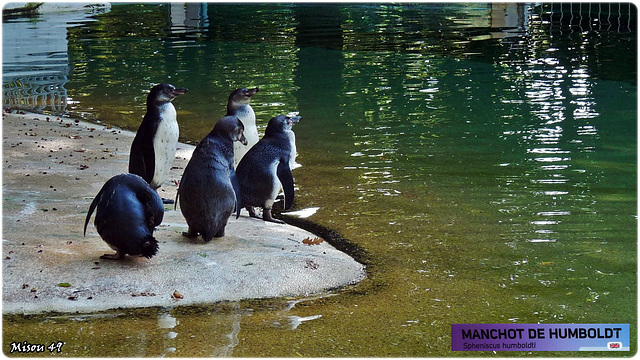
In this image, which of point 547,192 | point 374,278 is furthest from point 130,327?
point 547,192

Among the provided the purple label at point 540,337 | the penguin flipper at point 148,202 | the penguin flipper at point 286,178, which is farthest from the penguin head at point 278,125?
the purple label at point 540,337

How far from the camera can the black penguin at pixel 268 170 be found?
18.9ft

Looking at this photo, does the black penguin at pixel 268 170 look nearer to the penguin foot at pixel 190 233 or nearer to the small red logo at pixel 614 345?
the penguin foot at pixel 190 233

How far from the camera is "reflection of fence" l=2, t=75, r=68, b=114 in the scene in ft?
36.4

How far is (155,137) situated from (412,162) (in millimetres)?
2761

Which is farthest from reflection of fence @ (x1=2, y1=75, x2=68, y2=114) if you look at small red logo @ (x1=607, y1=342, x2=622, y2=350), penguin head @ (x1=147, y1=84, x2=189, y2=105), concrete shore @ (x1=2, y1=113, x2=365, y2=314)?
small red logo @ (x1=607, y1=342, x2=622, y2=350)

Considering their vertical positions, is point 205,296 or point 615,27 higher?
point 615,27

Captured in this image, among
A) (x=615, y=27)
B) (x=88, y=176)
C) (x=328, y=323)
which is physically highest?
(x=615, y=27)

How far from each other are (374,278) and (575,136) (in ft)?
15.9

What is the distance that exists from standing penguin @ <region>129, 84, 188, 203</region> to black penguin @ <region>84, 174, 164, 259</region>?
4.98ft

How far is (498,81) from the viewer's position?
41.7 feet

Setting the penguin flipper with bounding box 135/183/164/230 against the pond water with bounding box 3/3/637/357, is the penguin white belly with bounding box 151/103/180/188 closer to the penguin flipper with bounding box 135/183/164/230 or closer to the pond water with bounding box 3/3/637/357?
the pond water with bounding box 3/3/637/357

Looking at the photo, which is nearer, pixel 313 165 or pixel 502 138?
pixel 313 165

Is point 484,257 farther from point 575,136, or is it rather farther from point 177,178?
point 575,136
